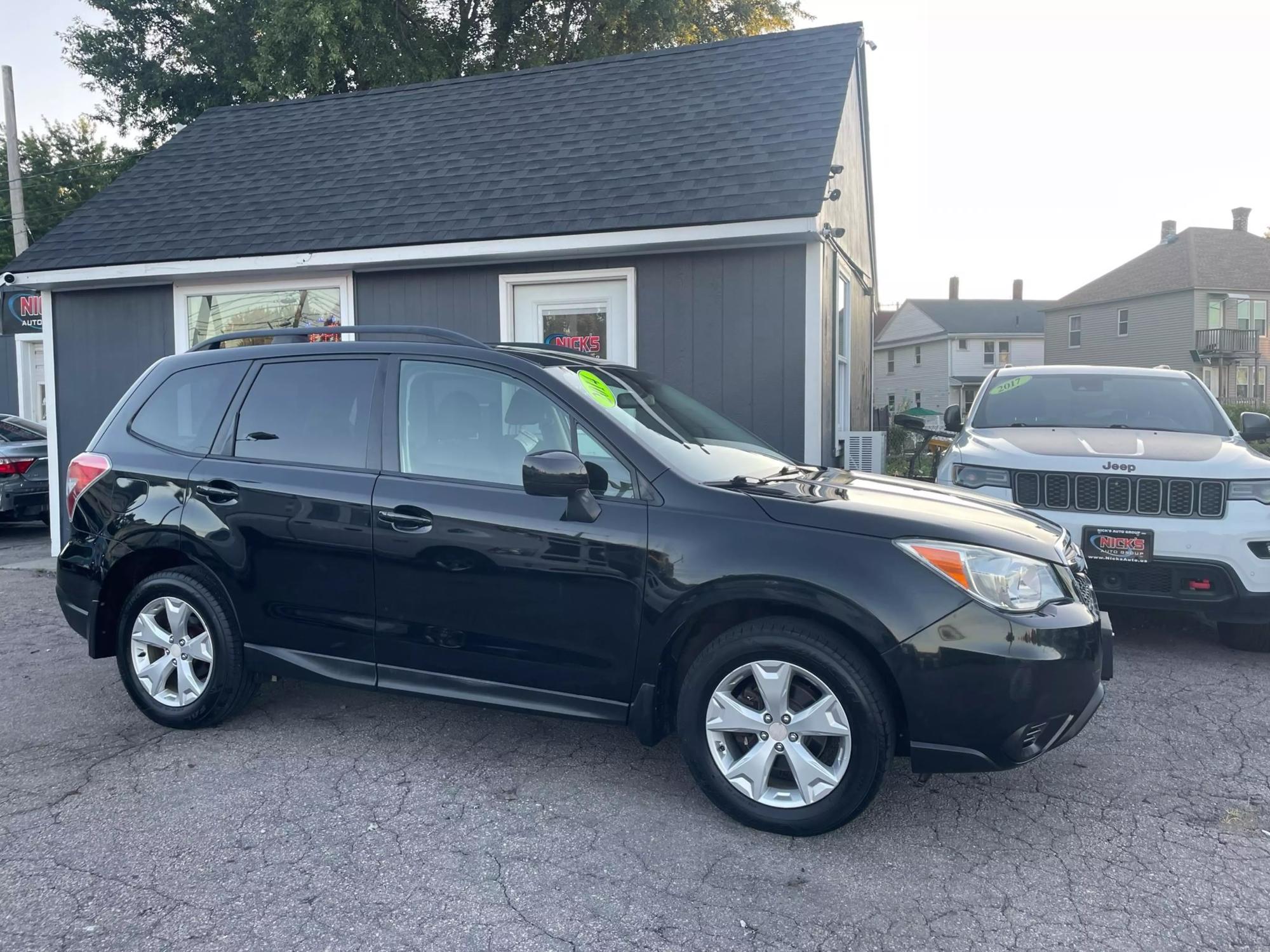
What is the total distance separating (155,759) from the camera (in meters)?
4.01

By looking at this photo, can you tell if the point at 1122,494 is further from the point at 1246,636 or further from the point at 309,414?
the point at 309,414

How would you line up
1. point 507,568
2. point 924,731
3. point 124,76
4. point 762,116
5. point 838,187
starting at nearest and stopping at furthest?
1. point 924,731
2. point 507,568
3. point 762,116
4. point 838,187
5. point 124,76

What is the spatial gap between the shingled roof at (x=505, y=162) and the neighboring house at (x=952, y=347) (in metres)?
40.2

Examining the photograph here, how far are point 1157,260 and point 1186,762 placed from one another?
1834 inches

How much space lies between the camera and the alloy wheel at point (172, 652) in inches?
167

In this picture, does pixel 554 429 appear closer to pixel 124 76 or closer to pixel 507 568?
pixel 507 568

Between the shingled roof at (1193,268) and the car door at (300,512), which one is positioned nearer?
the car door at (300,512)

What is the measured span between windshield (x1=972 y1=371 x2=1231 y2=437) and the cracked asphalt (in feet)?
8.29

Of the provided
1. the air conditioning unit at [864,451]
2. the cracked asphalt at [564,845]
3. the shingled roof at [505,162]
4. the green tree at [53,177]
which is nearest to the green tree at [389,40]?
the green tree at [53,177]

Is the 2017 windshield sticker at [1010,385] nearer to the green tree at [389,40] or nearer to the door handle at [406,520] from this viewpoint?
the door handle at [406,520]

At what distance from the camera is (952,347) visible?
5044cm

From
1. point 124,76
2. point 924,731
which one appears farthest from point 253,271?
point 124,76

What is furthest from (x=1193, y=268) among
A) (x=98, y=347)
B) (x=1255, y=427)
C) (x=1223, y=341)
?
(x=98, y=347)

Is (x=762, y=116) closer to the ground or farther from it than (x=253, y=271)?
farther from it
